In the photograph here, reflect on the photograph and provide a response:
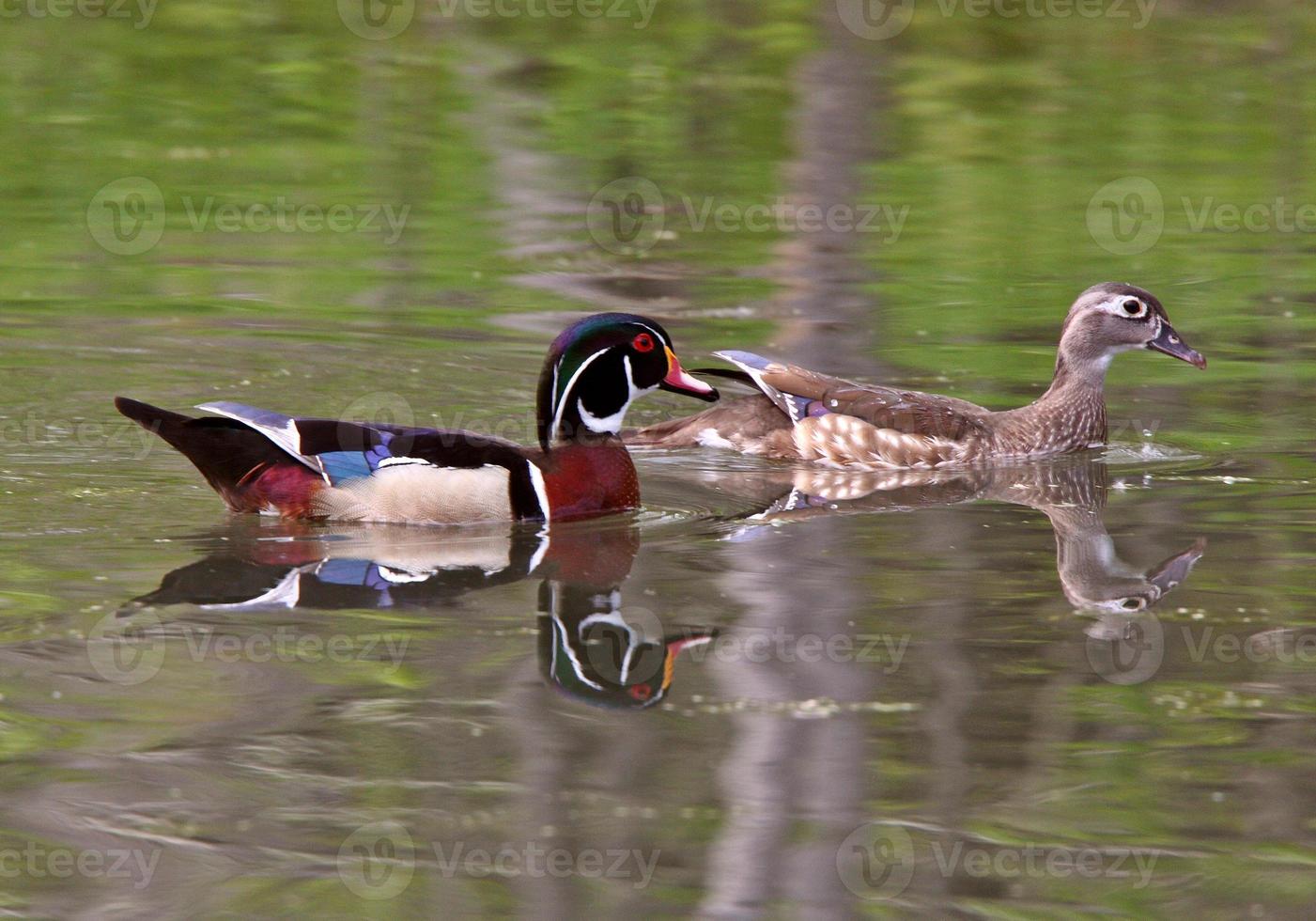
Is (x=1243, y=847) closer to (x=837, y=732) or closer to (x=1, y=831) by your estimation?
(x=837, y=732)

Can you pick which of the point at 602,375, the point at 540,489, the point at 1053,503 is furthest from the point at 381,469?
the point at 1053,503

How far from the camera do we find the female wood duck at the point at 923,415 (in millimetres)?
11156

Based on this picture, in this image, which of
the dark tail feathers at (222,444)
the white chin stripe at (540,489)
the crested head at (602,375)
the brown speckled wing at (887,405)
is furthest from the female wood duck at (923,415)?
the dark tail feathers at (222,444)

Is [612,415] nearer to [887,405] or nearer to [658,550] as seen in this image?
[658,550]

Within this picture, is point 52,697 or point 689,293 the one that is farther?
point 689,293

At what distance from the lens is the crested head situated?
9.62 meters

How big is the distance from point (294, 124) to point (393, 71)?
276cm

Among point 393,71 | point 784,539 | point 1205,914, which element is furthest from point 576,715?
point 393,71

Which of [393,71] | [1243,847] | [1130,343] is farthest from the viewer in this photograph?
[393,71]

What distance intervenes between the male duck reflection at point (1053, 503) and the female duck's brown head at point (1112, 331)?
0.71 m

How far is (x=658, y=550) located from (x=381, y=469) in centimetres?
132

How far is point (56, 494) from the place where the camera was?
382 inches

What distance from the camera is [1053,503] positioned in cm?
1029

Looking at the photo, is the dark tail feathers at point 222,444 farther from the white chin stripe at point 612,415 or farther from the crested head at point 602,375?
the white chin stripe at point 612,415
